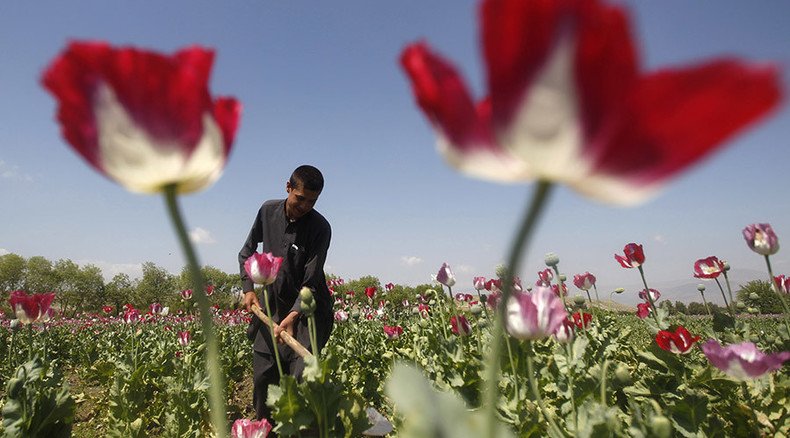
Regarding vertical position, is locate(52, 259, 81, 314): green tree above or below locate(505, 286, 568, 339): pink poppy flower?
above

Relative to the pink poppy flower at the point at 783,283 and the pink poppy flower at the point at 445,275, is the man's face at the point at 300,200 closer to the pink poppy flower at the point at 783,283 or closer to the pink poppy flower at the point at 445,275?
the pink poppy flower at the point at 445,275

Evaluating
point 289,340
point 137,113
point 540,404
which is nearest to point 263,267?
point 289,340

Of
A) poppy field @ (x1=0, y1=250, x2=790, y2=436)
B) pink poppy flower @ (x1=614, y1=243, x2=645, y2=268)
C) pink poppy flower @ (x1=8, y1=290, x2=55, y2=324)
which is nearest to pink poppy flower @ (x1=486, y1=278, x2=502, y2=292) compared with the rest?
poppy field @ (x1=0, y1=250, x2=790, y2=436)

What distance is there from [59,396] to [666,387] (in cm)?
364

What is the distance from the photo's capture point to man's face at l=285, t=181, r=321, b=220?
350 centimetres

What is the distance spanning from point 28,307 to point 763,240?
5.89 metres

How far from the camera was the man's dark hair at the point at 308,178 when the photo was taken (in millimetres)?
3475

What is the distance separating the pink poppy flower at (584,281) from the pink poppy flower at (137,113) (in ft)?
17.2

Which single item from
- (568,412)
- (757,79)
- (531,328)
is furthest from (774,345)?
(757,79)

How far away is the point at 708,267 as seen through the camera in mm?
3949

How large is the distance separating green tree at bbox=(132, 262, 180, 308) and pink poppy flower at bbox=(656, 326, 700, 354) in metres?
62.9

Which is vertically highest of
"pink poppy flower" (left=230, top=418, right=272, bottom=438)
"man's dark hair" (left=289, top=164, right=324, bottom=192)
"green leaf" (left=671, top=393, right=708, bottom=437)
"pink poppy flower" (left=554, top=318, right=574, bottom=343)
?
"man's dark hair" (left=289, top=164, right=324, bottom=192)

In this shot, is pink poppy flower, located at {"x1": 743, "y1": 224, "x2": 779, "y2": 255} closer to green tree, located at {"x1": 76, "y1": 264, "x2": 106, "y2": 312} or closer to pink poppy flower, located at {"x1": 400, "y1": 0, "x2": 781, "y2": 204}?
pink poppy flower, located at {"x1": 400, "y1": 0, "x2": 781, "y2": 204}

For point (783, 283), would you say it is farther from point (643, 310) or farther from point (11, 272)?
point (11, 272)
